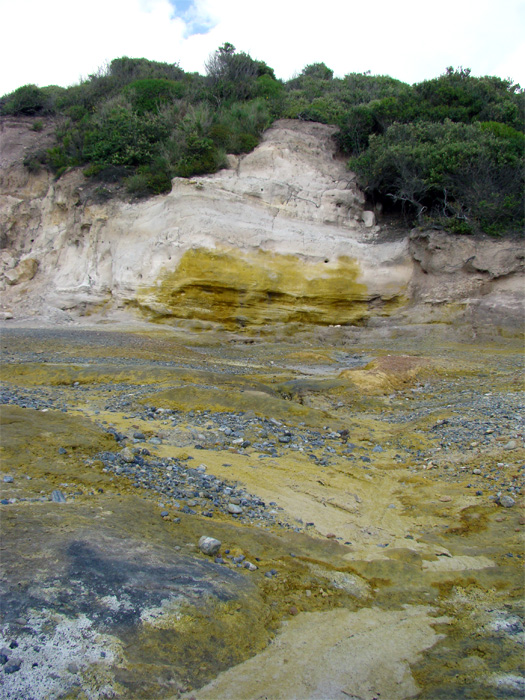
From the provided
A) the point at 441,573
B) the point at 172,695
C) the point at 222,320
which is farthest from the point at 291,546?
the point at 222,320

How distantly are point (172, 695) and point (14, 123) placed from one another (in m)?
27.9

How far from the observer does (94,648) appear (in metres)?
2.42

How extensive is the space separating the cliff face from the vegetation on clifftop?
45.2 inches

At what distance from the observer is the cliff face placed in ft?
53.9

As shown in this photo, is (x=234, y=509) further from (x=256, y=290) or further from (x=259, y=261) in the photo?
(x=259, y=261)

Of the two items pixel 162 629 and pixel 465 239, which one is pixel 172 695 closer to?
pixel 162 629

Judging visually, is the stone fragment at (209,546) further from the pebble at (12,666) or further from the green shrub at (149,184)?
the green shrub at (149,184)

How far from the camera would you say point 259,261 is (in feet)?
55.3

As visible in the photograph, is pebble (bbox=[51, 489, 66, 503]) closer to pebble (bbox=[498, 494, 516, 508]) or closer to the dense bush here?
pebble (bbox=[498, 494, 516, 508])

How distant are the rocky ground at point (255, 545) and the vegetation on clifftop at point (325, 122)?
11.8 m

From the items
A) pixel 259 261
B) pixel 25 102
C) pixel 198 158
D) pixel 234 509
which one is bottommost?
pixel 234 509

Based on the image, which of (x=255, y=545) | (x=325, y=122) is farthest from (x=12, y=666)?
(x=325, y=122)

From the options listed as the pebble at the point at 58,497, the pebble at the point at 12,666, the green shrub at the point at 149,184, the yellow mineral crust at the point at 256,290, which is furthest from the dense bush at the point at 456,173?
the pebble at the point at 12,666

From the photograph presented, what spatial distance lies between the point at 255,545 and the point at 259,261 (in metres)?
13.8
